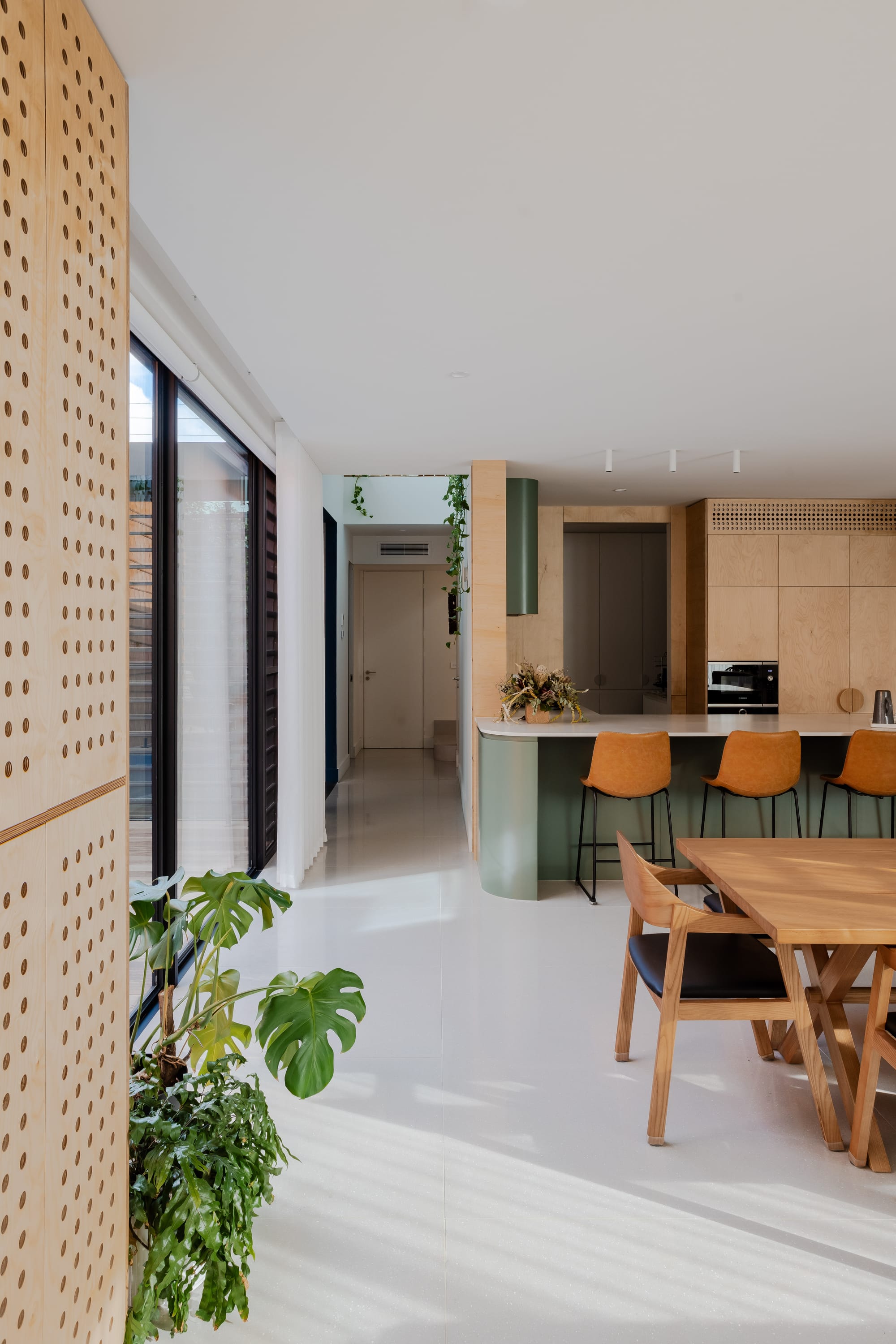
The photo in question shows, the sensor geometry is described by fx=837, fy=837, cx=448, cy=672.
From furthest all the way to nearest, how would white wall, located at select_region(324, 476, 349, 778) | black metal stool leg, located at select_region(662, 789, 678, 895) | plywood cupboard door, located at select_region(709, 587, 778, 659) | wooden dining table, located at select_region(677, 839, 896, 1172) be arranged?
1. white wall, located at select_region(324, 476, 349, 778)
2. plywood cupboard door, located at select_region(709, 587, 778, 659)
3. black metal stool leg, located at select_region(662, 789, 678, 895)
4. wooden dining table, located at select_region(677, 839, 896, 1172)

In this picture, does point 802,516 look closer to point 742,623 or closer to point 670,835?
point 742,623

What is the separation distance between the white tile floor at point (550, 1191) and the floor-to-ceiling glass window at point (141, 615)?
0.90m

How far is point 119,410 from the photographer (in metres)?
1.54

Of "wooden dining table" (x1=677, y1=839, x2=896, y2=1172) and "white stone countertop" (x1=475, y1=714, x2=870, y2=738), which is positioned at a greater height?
"white stone countertop" (x1=475, y1=714, x2=870, y2=738)

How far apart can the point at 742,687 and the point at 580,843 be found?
95.5 inches

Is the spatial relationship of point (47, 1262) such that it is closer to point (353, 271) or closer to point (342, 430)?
point (353, 271)

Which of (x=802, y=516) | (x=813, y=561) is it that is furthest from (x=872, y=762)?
(x=802, y=516)

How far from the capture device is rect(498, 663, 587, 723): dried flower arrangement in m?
4.97

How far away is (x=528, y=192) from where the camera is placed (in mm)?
2078

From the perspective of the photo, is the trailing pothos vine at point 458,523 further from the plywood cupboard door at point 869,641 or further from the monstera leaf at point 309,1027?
the monstera leaf at point 309,1027

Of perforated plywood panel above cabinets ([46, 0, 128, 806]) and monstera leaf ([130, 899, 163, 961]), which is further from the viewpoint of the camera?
monstera leaf ([130, 899, 163, 961])

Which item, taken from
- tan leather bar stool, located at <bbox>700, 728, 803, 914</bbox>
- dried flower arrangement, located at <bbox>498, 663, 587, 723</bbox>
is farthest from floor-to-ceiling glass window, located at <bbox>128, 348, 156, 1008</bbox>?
tan leather bar stool, located at <bbox>700, 728, 803, 914</bbox>

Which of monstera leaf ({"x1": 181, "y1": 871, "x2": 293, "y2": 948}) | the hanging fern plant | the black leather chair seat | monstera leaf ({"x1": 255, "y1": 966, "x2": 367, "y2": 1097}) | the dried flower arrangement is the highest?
the hanging fern plant

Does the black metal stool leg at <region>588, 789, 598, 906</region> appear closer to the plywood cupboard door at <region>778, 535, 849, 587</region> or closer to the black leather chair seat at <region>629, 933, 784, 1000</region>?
the black leather chair seat at <region>629, 933, 784, 1000</region>
